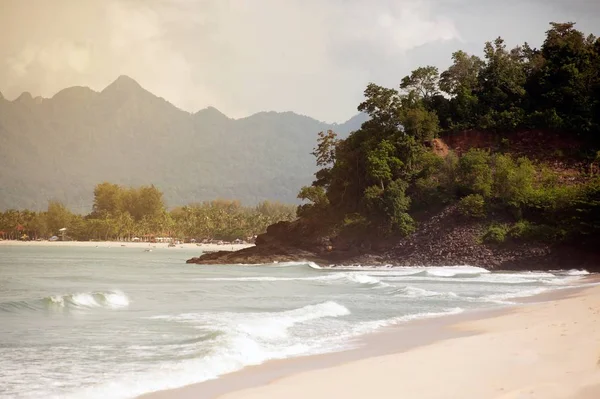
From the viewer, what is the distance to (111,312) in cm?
2334

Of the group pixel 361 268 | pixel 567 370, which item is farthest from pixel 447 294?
pixel 361 268

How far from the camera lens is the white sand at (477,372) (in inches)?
387

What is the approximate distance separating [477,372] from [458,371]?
0.36m

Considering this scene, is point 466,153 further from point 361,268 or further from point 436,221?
point 361,268

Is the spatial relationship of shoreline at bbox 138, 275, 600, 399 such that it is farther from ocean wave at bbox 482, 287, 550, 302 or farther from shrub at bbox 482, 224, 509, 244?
shrub at bbox 482, 224, 509, 244

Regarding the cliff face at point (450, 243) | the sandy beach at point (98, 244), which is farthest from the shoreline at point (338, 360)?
the sandy beach at point (98, 244)

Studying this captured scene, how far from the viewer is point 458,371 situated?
11.4 m

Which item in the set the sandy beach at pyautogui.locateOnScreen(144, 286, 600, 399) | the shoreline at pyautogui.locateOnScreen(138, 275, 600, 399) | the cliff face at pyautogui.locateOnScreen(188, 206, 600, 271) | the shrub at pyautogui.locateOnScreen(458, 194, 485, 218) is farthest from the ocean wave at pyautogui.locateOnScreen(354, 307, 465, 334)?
the shrub at pyautogui.locateOnScreen(458, 194, 485, 218)

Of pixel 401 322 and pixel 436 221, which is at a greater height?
Answer: pixel 436 221

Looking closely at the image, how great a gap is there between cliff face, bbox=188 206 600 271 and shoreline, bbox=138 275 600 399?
28973mm

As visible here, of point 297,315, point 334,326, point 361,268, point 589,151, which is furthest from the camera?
point 589,151

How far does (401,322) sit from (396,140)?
1773 inches

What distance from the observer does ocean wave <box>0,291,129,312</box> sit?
80.9 feet

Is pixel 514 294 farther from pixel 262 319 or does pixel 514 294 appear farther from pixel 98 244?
pixel 98 244
